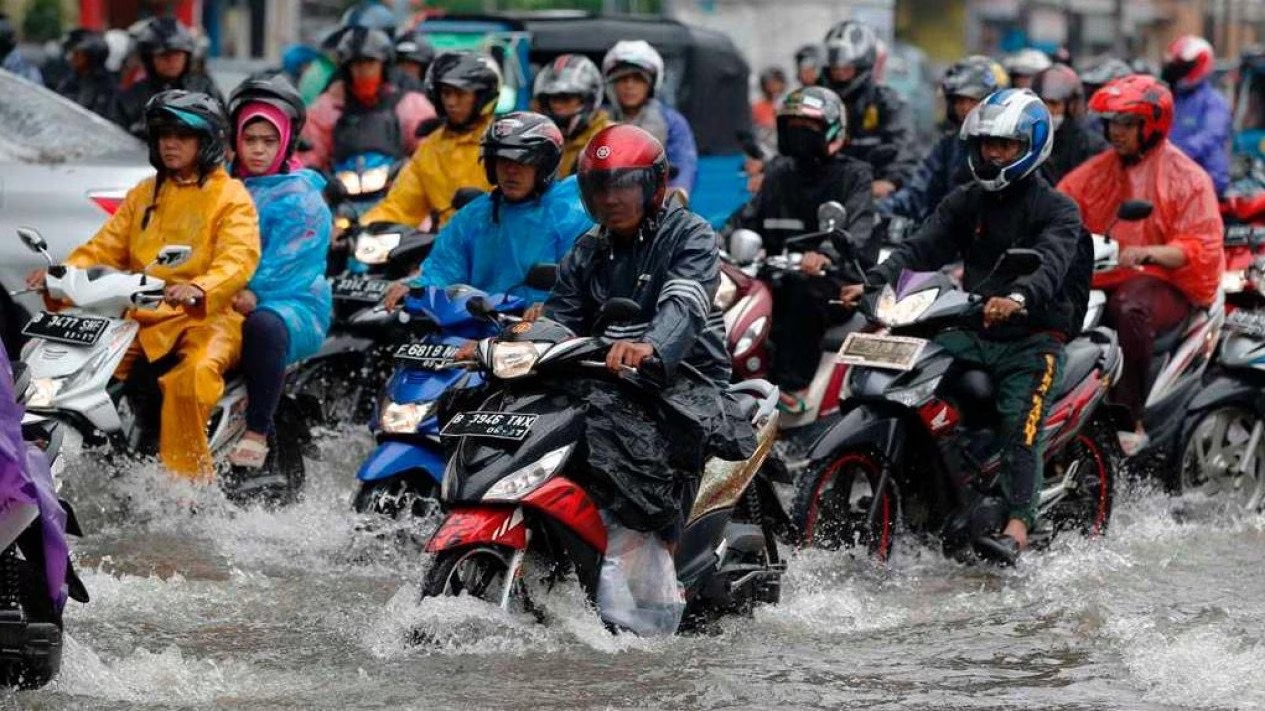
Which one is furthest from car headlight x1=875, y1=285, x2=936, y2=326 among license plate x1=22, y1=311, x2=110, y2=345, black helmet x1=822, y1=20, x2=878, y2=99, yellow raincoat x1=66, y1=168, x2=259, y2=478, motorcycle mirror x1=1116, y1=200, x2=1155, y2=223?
black helmet x1=822, y1=20, x2=878, y2=99

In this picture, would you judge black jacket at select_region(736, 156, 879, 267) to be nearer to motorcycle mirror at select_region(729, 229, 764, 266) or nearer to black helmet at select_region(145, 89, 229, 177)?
motorcycle mirror at select_region(729, 229, 764, 266)

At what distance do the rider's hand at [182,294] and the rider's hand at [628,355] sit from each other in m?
Answer: 2.30

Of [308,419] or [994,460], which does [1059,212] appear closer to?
[994,460]

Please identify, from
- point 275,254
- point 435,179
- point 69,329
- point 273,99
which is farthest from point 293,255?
point 435,179

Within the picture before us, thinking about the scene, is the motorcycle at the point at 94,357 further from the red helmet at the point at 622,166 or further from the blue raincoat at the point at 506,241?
the red helmet at the point at 622,166

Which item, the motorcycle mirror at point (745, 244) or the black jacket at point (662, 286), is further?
the motorcycle mirror at point (745, 244)

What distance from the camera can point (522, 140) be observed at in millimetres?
8531

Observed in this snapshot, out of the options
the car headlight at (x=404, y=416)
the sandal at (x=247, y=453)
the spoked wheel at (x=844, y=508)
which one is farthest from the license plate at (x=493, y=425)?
the sandal at (x=247, y=453)

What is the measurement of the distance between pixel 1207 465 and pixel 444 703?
16.5 ft

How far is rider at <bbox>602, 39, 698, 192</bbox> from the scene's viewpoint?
12.1 meters

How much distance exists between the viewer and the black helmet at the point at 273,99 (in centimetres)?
916

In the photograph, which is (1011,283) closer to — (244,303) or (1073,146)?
(244,303)

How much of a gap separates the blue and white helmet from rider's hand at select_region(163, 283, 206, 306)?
2.89m

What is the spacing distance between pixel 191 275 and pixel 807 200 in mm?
3116
